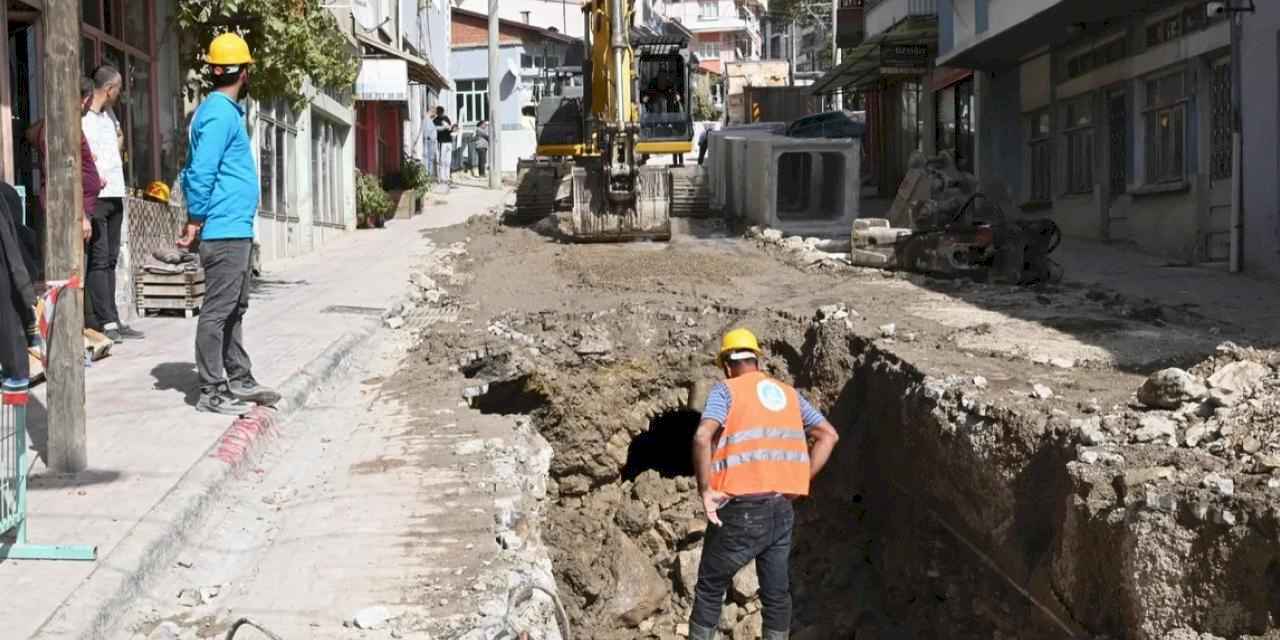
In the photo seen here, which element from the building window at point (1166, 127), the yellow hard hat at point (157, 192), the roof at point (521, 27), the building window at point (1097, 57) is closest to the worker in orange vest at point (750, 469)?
the yellow hard hat at point (157, 192)

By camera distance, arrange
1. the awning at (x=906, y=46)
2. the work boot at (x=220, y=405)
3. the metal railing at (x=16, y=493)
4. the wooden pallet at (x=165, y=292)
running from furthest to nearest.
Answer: the awning at (x=906, y=46) → the wooden pallet at (x=165, y=292) → the work boot at (x=220, y=405) → the metal railing at (x=16, y=493)

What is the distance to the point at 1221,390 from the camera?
7.25 meters

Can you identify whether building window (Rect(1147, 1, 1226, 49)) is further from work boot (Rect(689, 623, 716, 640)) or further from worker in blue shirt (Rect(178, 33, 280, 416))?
worker in blue shirt (Rect(178, 33, 280, 416))

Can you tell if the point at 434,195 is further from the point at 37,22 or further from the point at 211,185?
the point at 211,185

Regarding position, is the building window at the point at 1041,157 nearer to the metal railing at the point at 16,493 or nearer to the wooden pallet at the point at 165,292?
the wooden pallet at the point at 165,292

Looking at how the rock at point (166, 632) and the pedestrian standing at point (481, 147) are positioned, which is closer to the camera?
the rock at point (166, 632)

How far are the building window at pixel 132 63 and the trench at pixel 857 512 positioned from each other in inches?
193

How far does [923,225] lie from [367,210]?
12313mm

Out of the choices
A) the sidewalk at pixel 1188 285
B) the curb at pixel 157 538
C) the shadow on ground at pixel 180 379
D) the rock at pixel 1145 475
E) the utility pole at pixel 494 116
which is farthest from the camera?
the utility pole at pixel 494 116

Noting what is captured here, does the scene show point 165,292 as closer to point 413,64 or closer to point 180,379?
point 180,379

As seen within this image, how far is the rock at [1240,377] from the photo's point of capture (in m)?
7.26

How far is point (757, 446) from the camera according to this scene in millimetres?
→ 6766

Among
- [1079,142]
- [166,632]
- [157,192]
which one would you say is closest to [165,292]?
[157,192]

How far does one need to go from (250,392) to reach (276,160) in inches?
502
